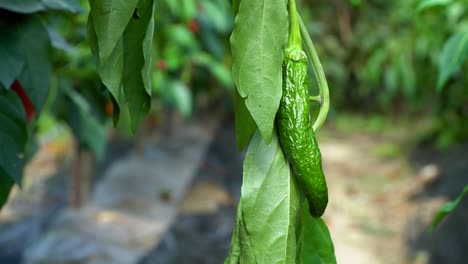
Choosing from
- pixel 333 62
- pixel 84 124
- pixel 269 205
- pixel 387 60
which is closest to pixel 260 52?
pixel 269 205

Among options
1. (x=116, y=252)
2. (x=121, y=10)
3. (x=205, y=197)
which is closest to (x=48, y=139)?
(x=205, y=197)

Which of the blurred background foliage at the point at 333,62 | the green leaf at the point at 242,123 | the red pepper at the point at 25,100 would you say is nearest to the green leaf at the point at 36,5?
the blurred background foliage at the point at 333,62

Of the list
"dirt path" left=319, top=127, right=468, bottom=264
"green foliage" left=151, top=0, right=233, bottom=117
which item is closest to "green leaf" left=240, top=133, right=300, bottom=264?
"green foliage" left=151, top=0, right=233, bottom=117

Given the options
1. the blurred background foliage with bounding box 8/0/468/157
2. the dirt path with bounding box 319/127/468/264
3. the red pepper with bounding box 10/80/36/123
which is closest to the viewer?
the red pepper with bounding box 10/80/36/123

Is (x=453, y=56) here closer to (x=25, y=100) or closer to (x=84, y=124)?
(x=25, y=100)

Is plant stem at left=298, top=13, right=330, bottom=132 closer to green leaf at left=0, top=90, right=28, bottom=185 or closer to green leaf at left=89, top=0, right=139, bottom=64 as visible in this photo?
green leaf at left=89, top=0, right=139, bottom=64

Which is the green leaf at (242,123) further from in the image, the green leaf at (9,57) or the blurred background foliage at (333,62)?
the green leaf at (9,57)

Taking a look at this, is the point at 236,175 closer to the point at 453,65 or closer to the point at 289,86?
the point at 453,65
